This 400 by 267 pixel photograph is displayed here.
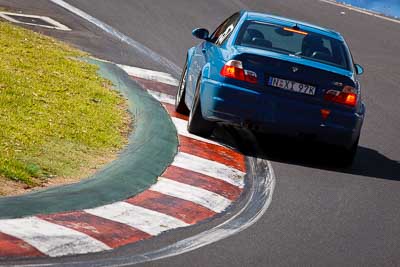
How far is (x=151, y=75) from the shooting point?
1684 centimetres

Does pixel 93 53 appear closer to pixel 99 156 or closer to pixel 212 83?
pixel 212 83

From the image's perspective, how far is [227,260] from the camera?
8.07 metres

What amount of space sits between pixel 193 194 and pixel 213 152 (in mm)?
2056

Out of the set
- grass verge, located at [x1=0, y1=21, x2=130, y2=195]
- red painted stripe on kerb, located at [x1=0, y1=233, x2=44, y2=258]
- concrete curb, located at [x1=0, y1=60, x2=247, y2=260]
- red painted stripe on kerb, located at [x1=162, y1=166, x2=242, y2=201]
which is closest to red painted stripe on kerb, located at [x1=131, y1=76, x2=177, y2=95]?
grass verge, located at [x1=0, y1=21, x2=130, y2=195]

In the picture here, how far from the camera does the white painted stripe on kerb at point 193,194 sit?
9977 millimetres

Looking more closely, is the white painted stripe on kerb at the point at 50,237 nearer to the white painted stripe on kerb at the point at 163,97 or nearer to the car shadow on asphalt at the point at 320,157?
the car shadow on asphalt at the point at 320,157

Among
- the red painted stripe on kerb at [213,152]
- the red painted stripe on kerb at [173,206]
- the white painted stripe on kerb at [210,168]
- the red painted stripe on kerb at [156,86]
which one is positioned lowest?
the red painted stripe on kerb at [156,86]

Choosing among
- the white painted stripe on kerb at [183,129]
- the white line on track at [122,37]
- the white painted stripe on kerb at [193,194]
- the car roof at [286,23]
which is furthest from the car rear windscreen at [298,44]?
the white line on track at [122,37]

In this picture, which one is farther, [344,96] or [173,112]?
[173,112]

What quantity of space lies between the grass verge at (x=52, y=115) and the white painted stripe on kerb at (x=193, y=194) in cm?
71

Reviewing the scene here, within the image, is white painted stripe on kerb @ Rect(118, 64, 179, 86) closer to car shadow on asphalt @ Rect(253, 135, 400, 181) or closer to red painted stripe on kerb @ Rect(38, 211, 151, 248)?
car shadow on asphalt @ Rect(253, 135, 400, 181)

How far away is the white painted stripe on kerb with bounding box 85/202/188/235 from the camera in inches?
350

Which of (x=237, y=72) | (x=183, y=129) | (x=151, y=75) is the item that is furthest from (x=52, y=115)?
(x=151, y=75)

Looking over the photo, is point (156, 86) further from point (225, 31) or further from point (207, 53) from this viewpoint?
point (207, 53)
